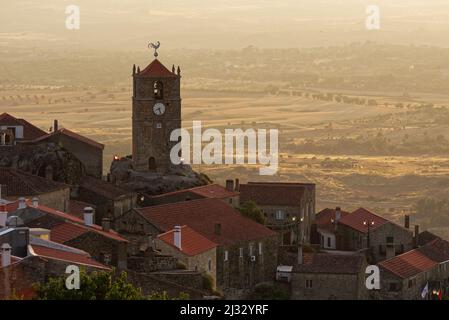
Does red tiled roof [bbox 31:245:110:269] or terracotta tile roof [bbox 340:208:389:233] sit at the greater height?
red tiled roof [bbox 31:245:110:269]

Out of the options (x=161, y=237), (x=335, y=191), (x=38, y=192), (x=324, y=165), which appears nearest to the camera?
(x=161, y=237)

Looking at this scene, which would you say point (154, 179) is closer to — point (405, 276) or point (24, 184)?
point (24, 184)

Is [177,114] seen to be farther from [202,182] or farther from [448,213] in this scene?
[448,213]

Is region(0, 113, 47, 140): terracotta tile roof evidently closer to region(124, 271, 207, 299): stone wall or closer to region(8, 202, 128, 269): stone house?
region(8, 202, 128, 269): stone house

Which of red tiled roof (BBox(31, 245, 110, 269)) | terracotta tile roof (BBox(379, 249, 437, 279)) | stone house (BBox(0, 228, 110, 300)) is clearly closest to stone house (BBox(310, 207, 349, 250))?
terracotta tile roof (BBox(379, 249, 437, 279))
